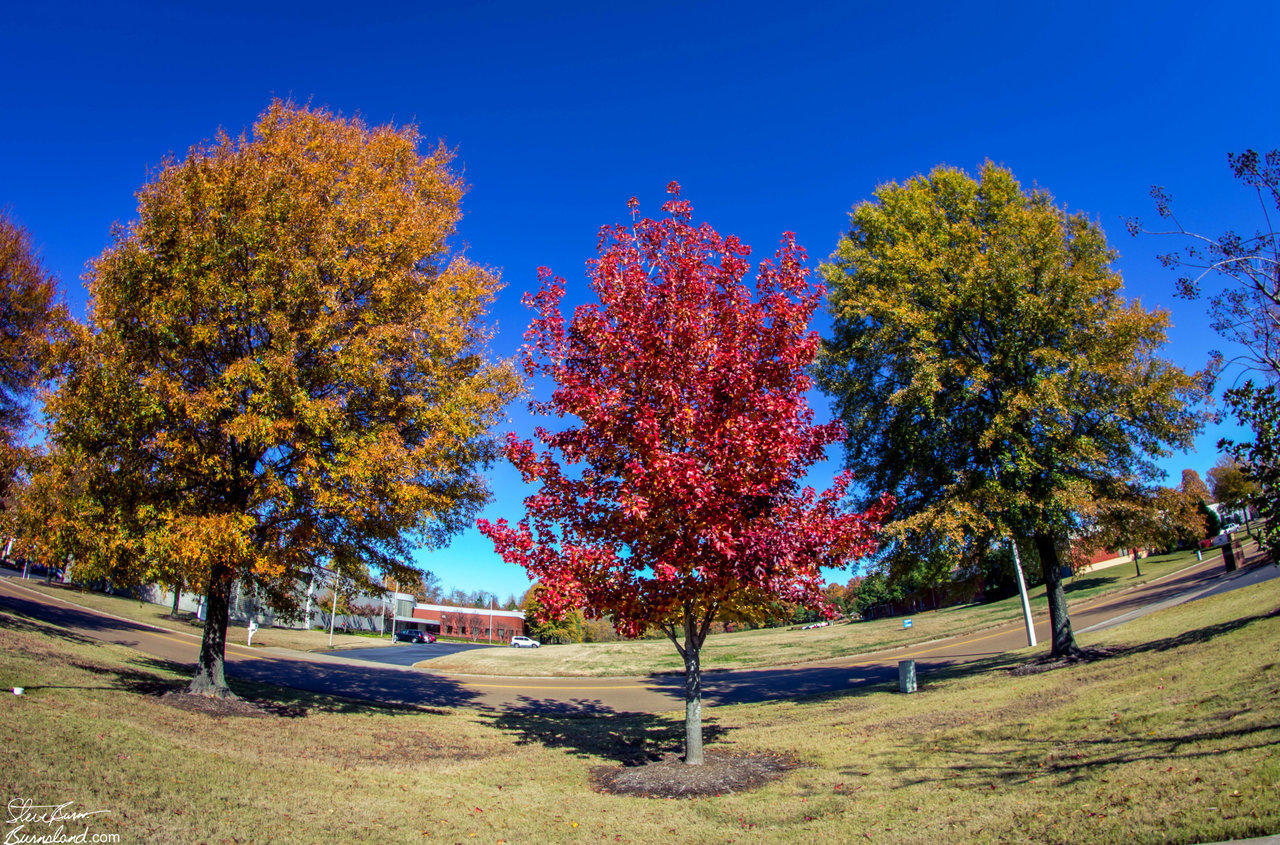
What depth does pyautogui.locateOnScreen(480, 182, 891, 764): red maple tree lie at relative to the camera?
8.08 m

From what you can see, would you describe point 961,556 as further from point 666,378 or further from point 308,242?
point 308,242

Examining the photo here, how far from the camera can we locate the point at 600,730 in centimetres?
1327

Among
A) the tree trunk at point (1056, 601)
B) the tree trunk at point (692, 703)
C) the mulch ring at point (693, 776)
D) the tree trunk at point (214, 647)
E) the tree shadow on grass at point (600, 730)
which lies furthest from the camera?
the tree trunk at point (1056, 601)

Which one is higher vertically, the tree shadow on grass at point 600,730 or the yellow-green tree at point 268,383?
the yellow-green tree at point 268,383

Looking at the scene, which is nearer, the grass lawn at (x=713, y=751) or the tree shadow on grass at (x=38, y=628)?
the grass lawn at (x=713, y=751)

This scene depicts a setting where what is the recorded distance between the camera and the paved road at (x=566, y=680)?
17922mm

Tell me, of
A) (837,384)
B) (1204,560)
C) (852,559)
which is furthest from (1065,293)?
(1204,560)

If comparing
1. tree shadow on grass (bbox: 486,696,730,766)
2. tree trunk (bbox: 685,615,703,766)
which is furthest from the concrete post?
tree trunk (bbox: 685,615,703,766)

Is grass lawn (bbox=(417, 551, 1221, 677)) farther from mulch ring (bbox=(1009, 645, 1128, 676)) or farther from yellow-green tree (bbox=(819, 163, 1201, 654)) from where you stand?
yellow-green tree (bbox=(819, 163, 1201, 654))

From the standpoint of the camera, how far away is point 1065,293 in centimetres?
1498

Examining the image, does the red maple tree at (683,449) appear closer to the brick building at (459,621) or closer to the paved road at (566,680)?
the paved road at (566,680)

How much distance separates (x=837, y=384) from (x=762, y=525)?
10120mm

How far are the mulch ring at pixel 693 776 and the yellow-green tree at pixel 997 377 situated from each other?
7086 millimetres

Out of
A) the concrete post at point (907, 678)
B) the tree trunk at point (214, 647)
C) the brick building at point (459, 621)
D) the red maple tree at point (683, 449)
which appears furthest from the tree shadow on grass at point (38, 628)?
the brick building at point (459, 621)
